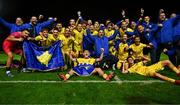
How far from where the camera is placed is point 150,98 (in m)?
8.12

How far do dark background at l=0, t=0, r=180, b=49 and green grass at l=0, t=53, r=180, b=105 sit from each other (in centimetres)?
1376

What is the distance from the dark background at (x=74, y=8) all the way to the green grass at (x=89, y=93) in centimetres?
1376

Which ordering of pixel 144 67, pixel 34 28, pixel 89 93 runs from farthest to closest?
pixel 34 28, pixel 144 67, pixel 89 93

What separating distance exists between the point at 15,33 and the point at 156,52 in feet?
16.6

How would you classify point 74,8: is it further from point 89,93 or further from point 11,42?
point 89,93

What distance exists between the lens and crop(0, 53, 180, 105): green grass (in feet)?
25.9

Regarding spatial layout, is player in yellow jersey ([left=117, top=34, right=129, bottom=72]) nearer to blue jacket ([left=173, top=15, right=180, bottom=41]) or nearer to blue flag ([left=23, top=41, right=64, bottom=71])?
blue jacket ([left=173, top=15, right=180, bottom=41])

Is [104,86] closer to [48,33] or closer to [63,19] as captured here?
[48,33]

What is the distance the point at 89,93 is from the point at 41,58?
370 centimetres

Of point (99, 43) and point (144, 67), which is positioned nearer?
point (144, 67)

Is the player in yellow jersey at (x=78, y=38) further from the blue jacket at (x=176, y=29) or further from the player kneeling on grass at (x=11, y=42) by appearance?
the blue jacket at (x=176, y=29)

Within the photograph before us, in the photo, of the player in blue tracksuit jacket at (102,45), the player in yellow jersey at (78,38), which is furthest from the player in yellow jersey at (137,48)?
the player in yellow jersey at (78,38)

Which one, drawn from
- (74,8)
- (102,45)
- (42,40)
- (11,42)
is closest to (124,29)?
(102,45)

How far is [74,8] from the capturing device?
23547 mm
